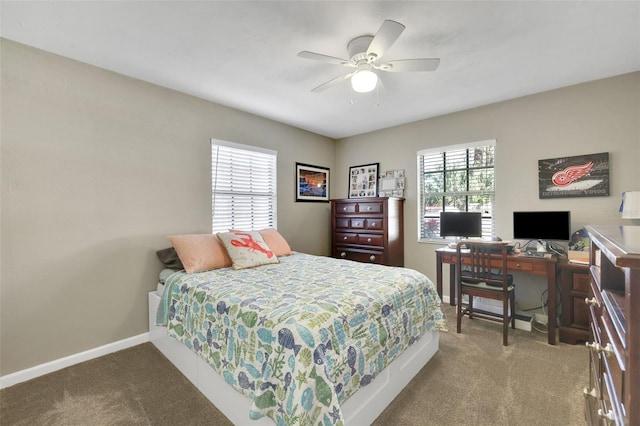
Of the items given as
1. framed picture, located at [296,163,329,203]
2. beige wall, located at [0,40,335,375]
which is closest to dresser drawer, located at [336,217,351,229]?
framed picture, located at [296,163,329,203]

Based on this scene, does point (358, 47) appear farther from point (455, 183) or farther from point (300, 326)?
point (455, 183)

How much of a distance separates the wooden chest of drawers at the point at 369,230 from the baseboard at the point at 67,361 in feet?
8.81

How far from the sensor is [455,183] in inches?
147

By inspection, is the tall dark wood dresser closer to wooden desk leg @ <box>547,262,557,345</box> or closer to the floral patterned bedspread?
the floral patterned bedspread

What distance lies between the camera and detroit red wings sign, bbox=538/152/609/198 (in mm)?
2738

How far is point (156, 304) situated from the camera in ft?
8.49

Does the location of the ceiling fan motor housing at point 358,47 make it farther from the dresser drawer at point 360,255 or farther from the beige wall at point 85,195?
the dresser drawer at point 360,255

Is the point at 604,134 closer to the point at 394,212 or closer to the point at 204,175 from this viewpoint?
the point at 394,212

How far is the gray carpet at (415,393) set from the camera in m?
1.69

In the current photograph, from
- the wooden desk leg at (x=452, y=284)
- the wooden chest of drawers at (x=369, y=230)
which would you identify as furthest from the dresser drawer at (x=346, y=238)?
the wooden desk leg at (x=452, y=284)

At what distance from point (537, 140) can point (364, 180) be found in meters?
2.25

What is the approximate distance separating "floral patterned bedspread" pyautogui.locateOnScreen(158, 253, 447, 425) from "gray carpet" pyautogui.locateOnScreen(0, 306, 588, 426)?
1.03 feet

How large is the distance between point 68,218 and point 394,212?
11.6 feet

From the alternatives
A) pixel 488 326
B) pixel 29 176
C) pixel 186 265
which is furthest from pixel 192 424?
pixel 488 326
